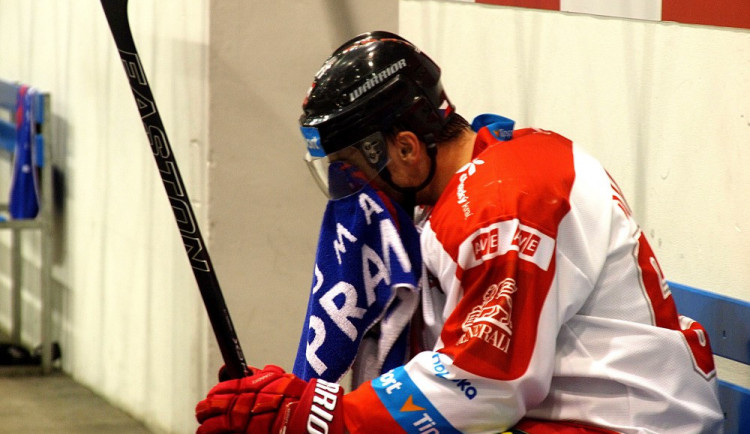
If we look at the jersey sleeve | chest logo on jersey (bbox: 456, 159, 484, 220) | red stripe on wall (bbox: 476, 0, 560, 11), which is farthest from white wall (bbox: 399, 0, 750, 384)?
chest logo on jersey (bbox: 456, 159, 484, 220)

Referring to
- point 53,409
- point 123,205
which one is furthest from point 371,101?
point 53,409

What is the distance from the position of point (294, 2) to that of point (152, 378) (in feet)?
4.54

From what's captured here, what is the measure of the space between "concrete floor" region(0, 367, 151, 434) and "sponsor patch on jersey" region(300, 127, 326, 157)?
214 centimetres

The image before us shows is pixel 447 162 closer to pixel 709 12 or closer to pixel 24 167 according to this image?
pixel 709 12

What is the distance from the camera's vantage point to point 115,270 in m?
4.04

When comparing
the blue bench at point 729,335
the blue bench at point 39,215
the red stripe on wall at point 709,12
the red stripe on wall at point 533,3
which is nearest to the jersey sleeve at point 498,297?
the blue bench at point 729,335

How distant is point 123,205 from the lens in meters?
3.92

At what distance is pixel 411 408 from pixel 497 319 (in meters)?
0.20

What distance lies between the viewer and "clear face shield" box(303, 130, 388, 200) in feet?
6.22

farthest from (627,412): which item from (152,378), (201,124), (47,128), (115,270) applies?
(47,128)

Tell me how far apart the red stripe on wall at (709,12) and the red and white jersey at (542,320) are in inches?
20.4

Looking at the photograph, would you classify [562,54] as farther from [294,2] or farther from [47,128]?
[47,128]

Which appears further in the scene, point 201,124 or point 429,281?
point 201,124

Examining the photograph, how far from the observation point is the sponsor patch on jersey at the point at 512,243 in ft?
5.35
